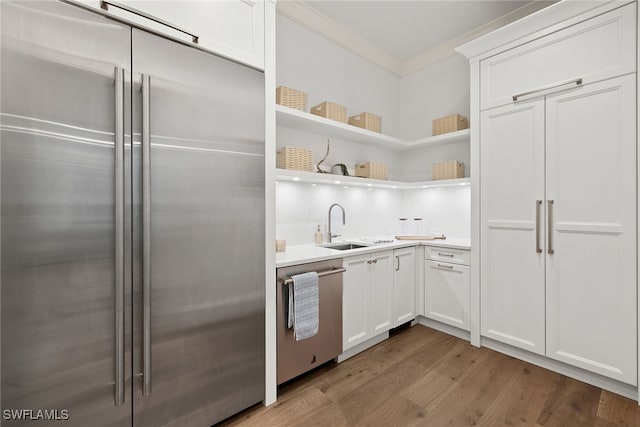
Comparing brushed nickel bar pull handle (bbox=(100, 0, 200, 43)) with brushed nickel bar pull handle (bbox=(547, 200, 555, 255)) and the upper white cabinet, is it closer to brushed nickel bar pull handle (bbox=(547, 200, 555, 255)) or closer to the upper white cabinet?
the upper white cabinet

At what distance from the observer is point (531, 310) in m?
2.33

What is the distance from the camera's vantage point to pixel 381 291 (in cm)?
263

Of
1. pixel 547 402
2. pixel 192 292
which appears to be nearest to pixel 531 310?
pixel 547 402

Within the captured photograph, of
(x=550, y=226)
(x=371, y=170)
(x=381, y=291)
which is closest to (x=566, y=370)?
(x=550, y=226)

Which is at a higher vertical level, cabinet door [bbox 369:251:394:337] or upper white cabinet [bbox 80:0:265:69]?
upper white cabinet [bbox 80:0:265:69]

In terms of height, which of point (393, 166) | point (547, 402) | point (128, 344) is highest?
point (393, 166)

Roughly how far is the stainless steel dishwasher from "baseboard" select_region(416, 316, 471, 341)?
1.29 m

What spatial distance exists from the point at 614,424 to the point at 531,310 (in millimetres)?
793

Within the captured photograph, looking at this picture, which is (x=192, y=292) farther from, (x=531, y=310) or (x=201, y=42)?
(x=531, y=310)

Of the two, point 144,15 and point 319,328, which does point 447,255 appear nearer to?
point 319,328

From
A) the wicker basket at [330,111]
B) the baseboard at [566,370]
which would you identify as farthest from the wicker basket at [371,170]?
the baseboard at [566,370]

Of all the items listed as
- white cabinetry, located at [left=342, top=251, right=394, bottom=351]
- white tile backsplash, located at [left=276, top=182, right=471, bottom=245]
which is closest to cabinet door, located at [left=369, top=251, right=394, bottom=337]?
white cabinetry, located at [left=342, top=251, right=394, bottom=351]

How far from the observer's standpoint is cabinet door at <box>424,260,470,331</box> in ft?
8.96

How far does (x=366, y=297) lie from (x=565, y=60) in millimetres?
2394
